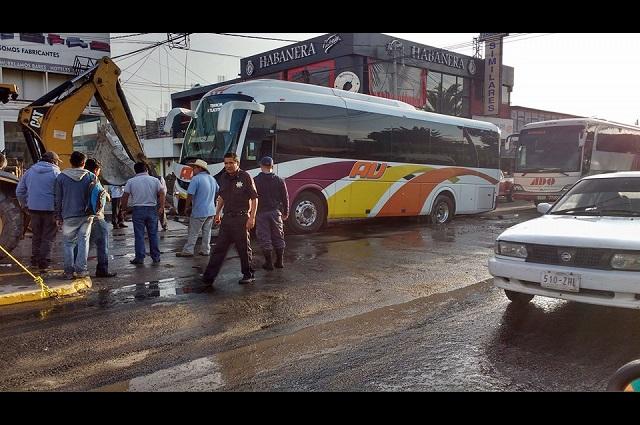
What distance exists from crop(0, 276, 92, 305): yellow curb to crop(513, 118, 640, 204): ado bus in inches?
692

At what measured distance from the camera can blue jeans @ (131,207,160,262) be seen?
867cm

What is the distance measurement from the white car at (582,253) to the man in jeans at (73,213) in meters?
5.46

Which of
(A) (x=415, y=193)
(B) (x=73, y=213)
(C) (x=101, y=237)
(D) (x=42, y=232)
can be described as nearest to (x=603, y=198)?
(C) (x=101, y=237)

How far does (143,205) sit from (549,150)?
55.8ft

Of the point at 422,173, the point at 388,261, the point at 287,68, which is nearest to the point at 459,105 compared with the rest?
the point at 287,68

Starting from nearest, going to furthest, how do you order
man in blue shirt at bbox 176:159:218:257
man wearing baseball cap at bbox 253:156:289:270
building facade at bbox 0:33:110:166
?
1. man wearing baseball cap at bbox 253:156:289:270
2. man in blue shirt at bbox 176:159:218:257
3. building facade at bbox 0:33:110:166

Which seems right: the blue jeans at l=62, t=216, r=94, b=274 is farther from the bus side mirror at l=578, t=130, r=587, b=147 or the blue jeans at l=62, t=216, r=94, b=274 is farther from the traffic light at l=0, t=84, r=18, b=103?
the bus side mirror at l=578, t=130, r=587, b=147

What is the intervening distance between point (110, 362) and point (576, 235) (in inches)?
180

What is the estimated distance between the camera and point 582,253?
498 cm

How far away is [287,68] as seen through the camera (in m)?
32.5

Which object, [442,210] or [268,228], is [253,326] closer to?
[268,228]

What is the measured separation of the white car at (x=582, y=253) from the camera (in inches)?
187

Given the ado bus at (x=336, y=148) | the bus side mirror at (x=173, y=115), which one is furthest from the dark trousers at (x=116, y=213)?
the ado bus at (x=336, y=148)

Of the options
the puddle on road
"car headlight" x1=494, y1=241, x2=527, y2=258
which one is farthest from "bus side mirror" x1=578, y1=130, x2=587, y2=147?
the puddle on road
